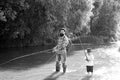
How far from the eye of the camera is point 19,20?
87.0ft

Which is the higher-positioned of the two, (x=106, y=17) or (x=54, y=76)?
(x=106, y=17)

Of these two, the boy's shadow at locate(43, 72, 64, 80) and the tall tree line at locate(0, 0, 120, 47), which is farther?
the tall tree line at locate(0, 0, 120, 47)

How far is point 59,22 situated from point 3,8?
10090 mm

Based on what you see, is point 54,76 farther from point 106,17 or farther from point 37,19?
point 106,17

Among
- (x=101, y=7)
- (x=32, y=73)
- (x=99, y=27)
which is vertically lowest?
(x=32, y=73)

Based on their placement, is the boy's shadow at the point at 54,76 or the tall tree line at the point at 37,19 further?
the tall tree line at the point at 37,19

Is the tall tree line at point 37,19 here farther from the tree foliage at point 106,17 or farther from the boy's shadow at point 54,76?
the tree foliage at point 106,17

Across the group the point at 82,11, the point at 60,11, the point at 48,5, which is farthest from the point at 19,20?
the point at 82,11

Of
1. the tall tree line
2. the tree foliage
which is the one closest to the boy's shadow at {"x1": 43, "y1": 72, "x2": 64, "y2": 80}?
the tall tree line

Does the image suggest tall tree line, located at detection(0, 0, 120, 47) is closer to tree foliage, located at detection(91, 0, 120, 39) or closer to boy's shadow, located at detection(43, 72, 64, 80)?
boy's shadow, located at detection(43, 72, 64, 80)

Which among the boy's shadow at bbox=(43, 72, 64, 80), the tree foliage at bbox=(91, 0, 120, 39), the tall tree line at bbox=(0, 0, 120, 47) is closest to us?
the boy's shadow at bbox=(43, 72, 64, 80)

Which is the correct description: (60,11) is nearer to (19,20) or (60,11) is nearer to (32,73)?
(19,20)

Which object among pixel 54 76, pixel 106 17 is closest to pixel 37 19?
pixel 54 76

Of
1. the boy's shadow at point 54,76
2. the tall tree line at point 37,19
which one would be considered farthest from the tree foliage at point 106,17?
the boy's shadow at point 54,76
